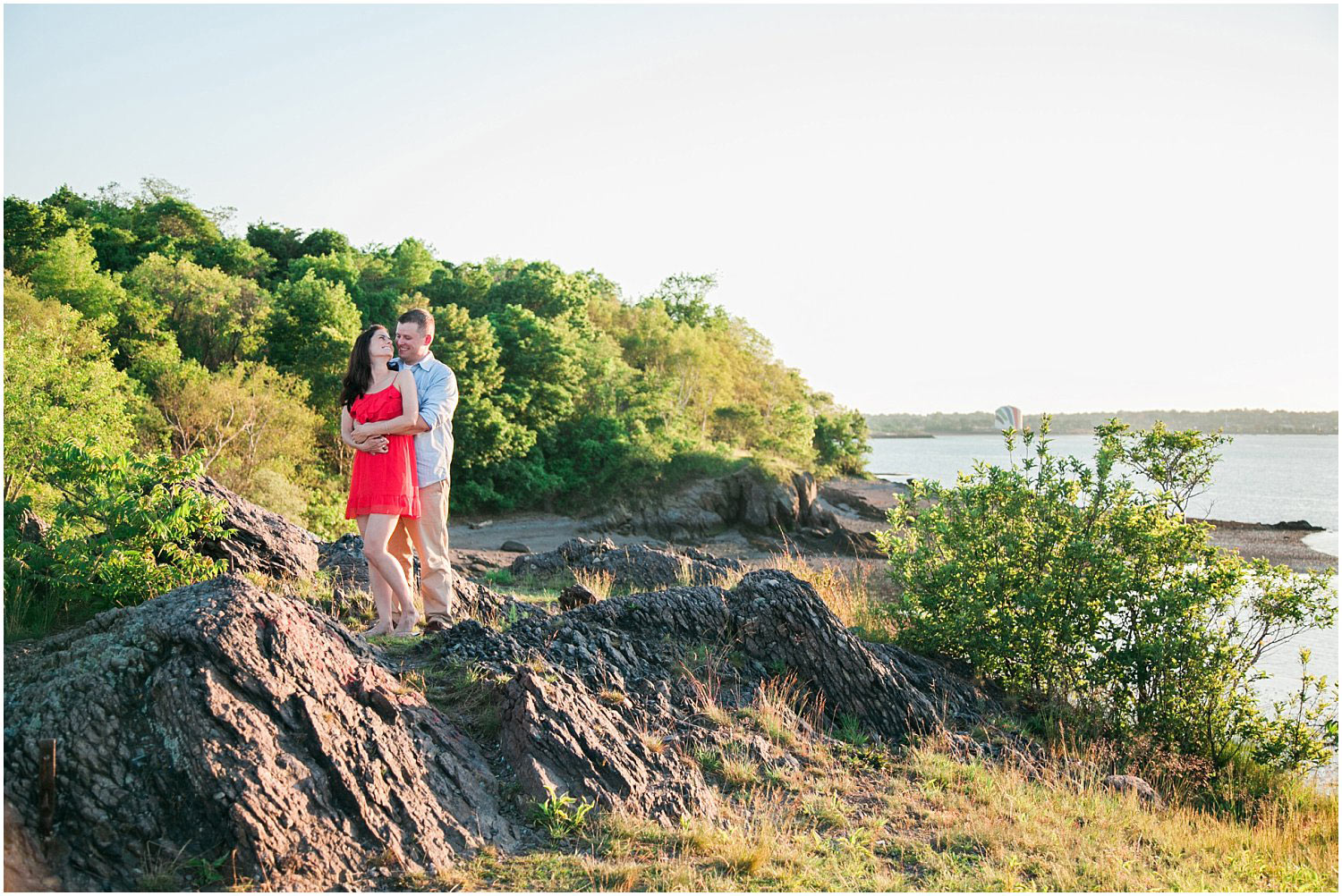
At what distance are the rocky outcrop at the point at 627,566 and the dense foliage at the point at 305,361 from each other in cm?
558

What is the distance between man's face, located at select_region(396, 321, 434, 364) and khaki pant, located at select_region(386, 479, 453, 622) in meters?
0.91

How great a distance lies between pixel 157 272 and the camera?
28.0 metres

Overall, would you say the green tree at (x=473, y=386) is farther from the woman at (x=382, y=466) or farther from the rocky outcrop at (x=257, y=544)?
the woman at (x=382, y=466)

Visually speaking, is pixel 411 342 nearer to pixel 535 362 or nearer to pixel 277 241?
pixel 535 362

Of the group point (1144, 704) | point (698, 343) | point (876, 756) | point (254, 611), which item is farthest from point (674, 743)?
point (698, 343)

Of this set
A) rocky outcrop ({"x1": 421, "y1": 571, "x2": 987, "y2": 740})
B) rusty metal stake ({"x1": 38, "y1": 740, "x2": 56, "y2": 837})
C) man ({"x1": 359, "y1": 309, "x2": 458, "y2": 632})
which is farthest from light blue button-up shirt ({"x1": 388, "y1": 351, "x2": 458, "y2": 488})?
rusty metal stake ({"x1": 38, "y1": 740, "x2": 56, "y2": 837})

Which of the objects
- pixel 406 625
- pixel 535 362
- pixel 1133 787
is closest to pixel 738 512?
pixel 535 362

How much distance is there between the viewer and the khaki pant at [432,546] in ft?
21.7

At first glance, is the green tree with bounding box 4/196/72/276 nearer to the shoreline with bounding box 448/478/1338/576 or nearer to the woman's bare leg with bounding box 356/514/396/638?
the shoreline with bounding box 448/478/1338/576

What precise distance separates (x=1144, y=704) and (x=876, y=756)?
3.46m

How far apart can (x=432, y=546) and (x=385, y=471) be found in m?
0.72

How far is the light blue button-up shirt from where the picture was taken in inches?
254

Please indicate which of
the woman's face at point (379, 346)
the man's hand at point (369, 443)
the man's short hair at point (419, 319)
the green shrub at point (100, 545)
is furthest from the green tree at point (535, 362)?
the green shrub at point (100, 545)

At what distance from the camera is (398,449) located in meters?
6.37
